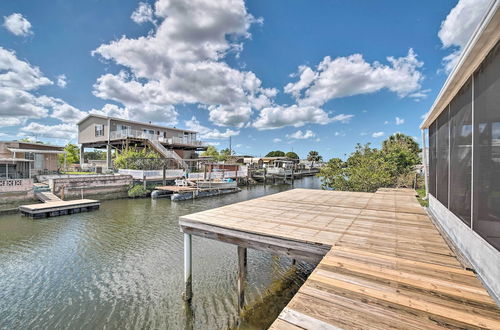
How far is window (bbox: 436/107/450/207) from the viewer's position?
3917 millimetres

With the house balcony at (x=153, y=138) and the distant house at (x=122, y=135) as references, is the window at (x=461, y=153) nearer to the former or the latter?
the distant house at (x=122, y=135)

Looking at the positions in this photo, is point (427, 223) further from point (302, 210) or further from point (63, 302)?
point (63, 302)

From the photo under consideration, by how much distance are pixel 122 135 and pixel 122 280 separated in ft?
76.9

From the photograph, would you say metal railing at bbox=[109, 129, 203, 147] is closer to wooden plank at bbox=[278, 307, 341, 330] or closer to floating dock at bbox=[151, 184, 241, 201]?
floating dock at bbox=[151, 184, 241, 201]

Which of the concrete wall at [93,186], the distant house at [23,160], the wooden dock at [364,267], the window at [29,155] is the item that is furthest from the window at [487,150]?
the window at [29,155]

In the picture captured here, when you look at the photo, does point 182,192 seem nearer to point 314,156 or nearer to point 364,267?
point 364,267

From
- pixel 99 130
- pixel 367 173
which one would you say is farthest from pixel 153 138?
pixel 367 173

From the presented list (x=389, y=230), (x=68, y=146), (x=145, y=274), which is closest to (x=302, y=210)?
(x=389, y=230)

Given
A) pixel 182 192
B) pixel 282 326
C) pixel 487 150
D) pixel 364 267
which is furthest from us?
pixel 182 192

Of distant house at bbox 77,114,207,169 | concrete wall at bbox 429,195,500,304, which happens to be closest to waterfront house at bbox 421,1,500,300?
concrete wall at bbox 429,195,500,304

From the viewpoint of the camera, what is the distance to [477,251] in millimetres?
2350

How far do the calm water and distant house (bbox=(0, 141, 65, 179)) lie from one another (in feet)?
34.6

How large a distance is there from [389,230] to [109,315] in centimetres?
603

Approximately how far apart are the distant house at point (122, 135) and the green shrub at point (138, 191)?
23.5ft
